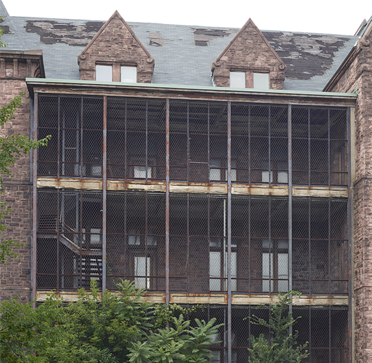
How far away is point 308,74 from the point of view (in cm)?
2984

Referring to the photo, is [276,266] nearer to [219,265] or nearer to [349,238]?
[219,265]

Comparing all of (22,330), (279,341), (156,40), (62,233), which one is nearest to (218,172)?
(156,40)

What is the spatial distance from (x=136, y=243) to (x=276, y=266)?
5897 mm

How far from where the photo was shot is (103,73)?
27391 millimetres

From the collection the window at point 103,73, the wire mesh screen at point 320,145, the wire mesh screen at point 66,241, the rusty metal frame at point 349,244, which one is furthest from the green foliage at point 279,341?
the window at point 103,73

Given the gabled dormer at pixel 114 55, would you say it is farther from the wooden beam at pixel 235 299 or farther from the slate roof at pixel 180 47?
the wooden beam at pixel 235 299

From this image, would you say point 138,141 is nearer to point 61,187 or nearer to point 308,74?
point 61,187

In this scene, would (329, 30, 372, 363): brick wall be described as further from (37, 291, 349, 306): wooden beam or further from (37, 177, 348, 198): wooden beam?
(37, 177, 348, 198): wooden beam

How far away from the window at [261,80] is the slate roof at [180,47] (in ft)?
3.56

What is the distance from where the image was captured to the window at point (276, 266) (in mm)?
27328

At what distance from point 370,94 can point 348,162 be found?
269cm

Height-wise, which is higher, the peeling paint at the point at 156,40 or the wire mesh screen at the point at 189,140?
the peeling paint at the point at 156,40

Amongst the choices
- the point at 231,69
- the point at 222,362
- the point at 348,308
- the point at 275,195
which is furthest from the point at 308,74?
the point at 222,362

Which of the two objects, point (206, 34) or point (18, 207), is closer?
point (18, 207)
